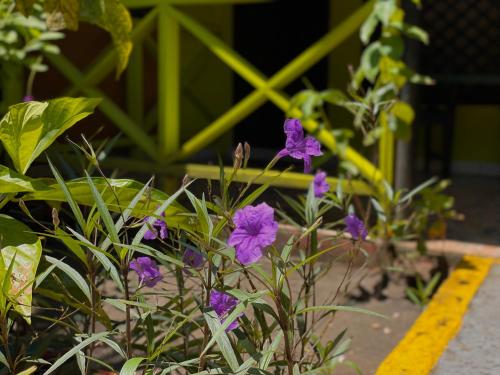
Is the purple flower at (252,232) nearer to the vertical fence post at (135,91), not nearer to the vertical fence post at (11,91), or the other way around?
the vertical fence post at (11,91)

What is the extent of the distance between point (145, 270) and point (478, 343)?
118 cm

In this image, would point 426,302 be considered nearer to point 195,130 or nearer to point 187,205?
point 187,205

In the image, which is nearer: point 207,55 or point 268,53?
A: point 207,55

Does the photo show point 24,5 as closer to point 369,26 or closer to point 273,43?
point 369,26

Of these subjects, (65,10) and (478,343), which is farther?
(478,343)

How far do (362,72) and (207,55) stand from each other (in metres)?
3.21

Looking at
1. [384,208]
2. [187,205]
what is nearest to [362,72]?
[384,208]

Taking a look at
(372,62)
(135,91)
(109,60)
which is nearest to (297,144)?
(372,62)

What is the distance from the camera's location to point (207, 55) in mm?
6398

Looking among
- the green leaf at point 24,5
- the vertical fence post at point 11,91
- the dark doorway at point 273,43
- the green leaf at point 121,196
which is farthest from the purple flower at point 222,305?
the dark doorway at point 273,43

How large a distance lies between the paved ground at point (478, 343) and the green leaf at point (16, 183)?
114 centimetres

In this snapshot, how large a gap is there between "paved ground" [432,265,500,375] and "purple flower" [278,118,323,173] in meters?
0.89

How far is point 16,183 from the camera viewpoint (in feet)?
5.07

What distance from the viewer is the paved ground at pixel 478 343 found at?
2.21m
